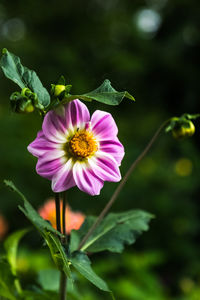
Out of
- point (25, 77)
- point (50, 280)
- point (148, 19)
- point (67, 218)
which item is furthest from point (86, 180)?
point (148, 19)

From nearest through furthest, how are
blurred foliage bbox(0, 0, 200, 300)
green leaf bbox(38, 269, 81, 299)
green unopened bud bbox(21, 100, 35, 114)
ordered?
1. green unopened bud bbox(21, 100, 35, 114)
2. green leaf bbox(38, 269, 81, 299)
3. blurred foliage bbox(0, 0, 200, 300)

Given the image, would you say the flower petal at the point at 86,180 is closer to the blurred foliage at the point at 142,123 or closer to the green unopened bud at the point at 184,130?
the green unopened bud at the point at 184,130

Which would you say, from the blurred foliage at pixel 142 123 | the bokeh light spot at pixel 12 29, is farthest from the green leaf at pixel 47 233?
the bokeh light spot at pixel 12 29

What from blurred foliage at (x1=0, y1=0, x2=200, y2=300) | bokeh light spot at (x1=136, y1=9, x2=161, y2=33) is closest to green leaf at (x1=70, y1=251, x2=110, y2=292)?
blurred foliage at (x1=0, y1=0, x2=200, y2=300)

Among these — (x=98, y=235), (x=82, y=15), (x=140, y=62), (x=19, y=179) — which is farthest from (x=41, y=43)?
(x=98, y=235)

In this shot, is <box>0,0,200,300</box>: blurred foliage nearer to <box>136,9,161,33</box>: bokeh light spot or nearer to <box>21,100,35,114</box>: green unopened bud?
<box>136,9,161,33</box>: bokeh light spot

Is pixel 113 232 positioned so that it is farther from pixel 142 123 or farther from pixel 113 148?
pixel 142 123

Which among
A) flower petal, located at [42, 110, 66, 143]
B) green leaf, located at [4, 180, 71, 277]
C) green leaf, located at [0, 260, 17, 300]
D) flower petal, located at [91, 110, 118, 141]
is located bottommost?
green leaf, located at [0, 260, 17, 300]
